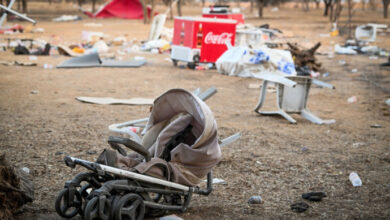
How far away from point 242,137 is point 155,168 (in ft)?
10.3

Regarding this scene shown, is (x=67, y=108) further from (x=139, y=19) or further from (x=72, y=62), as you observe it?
(x=139, y=19)

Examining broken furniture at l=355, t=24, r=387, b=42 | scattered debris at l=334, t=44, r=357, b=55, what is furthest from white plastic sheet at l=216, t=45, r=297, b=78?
broken furniture at l=355, t=24, r=387, b=42

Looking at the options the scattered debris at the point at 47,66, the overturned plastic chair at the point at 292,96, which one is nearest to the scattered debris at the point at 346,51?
the scattered debris at the point at 47,66

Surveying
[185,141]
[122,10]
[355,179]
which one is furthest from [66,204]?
[122,10]

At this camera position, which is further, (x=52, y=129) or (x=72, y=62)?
(x=72, y=62)

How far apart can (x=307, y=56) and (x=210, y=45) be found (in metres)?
2.49

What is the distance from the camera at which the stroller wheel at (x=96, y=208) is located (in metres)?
3.47

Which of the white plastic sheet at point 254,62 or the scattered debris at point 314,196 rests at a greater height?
the white plastic sheet at point 254,62

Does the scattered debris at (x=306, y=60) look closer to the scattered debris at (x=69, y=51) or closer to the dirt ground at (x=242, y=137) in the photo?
the dirt ground at (x=242, y=137)

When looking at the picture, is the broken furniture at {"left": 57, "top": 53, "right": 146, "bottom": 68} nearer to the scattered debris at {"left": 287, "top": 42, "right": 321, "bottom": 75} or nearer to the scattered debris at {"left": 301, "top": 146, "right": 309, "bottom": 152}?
the scattered debris at {"left": 287, "top": 42, "right": 321, "bottom": 75}

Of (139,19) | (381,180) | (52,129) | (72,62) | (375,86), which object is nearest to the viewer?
(381,180)

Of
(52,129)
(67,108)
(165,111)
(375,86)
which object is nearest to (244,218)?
(165,111)

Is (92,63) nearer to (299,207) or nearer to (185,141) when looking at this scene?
(185,141)

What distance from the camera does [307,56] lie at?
45.1 feet
